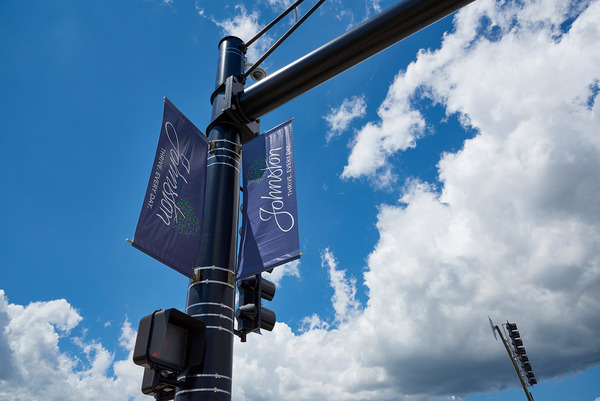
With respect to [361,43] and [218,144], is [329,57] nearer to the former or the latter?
[361,43]

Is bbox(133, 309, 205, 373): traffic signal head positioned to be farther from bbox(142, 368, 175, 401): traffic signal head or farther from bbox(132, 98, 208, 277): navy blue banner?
bbox(132, 98, 208, 277): navy blue banner

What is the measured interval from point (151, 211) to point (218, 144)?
2172mm

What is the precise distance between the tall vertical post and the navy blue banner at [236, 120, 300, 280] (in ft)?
0.71

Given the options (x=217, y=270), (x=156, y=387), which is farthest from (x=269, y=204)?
(x=156, y=387)

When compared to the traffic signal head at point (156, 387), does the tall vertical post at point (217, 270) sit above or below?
above

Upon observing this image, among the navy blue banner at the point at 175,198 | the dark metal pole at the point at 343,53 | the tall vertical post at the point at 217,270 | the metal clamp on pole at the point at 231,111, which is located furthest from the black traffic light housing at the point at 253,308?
the dark metal pole at the point at 343,53

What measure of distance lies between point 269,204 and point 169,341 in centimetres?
291

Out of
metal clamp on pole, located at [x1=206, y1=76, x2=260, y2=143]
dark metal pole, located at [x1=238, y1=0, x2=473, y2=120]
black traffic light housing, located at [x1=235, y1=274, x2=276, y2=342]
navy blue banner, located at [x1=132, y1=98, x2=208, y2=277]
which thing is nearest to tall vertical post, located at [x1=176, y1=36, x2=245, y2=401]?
metal clamp on pole, located at [x1=206, y1=76, x2=260, y2=143]

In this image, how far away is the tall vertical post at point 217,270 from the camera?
5.70 meters

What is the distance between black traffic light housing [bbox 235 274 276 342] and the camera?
6.72m

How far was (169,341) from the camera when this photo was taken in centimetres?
540

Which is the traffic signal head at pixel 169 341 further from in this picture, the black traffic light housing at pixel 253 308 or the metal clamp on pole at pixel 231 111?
the metal clamp on pole at pixel 231 111

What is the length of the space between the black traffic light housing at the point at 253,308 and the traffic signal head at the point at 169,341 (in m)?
1.05

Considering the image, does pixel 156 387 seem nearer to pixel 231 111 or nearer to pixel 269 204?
pixel 269 204
